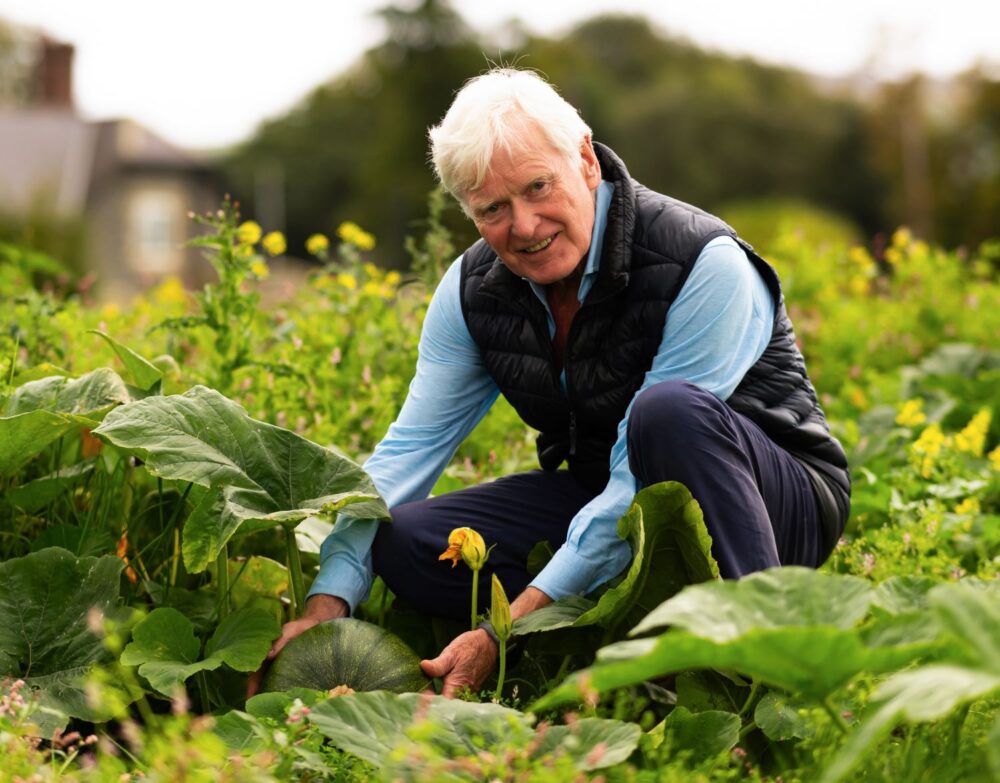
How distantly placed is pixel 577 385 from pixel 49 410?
1.18 m

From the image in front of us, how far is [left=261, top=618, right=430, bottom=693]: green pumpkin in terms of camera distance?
8.61ft

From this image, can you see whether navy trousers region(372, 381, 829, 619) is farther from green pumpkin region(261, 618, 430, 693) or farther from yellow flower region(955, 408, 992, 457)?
yellow flower region(955, 408, 992, 457)

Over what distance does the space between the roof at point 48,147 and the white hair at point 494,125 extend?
33.1 meters

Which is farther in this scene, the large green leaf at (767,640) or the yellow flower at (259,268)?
the yellow flower at (259,268)

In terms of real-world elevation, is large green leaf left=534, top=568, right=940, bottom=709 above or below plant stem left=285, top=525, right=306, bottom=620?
above

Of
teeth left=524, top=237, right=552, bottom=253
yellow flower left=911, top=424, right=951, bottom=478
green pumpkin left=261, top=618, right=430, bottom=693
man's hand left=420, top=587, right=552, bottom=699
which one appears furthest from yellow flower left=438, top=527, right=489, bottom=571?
yellow flower left=911, top=424, right=951, bottom=478

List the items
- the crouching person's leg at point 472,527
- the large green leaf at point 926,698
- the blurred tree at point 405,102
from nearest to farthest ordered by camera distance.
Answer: the large green leaf at point 926,698
the crouching person's leg at point 472,527
the blurred tree at point 405,102

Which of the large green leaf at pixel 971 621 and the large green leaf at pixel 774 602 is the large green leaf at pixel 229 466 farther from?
the large green leaf at pixel 971 621

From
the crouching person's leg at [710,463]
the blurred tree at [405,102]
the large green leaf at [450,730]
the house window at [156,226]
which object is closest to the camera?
the large green leaf at [450,730]

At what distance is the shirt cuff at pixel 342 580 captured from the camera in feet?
9.40

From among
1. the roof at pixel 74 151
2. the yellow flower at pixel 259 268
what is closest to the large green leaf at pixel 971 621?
the yellow flower at pixel 259 268

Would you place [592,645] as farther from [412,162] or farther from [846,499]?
[412,162]

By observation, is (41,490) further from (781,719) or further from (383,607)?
(781,719)

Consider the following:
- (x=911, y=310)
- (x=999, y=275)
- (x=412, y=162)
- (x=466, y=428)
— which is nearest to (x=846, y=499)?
(x=466, y=428)
